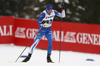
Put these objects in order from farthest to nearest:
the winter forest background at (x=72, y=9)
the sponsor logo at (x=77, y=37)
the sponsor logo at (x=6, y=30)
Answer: the winter forest background at (x=72, y=9), the sponsor logo at (x=6, y=30), the sponsor logo at (x=77, y=37)

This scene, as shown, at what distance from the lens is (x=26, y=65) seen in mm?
8352

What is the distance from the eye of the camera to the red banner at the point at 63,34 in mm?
13680

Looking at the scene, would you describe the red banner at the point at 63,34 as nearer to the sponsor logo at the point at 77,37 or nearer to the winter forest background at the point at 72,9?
the sponsor logo at the point at 77,37

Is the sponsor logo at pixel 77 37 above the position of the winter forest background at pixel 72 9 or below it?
below

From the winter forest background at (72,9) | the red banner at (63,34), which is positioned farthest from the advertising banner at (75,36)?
the winter forest background at (72,9)

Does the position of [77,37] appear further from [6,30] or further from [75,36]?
[6,30]

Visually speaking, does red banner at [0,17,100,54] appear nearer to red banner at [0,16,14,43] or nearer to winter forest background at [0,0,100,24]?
red banner at [0,16,14,43]

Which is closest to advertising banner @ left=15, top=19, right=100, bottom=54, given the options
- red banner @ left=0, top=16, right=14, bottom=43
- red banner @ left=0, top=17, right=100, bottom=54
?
red banner @ left=0, top=17, right=100, bottom=54

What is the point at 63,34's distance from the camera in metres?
14.2

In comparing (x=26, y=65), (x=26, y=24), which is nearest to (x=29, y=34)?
(x=26, y=24)

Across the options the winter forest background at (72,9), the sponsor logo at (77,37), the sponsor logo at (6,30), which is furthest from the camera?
the winter forest background at (72,9)

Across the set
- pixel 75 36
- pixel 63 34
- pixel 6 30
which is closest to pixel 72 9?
pixel 63 34

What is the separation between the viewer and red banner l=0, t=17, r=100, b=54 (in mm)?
13680

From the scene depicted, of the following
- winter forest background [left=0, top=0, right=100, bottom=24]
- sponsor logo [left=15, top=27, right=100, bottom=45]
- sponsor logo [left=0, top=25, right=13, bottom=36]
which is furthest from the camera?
winter forest background [left=0, top=0, right=100, bottom=24]
